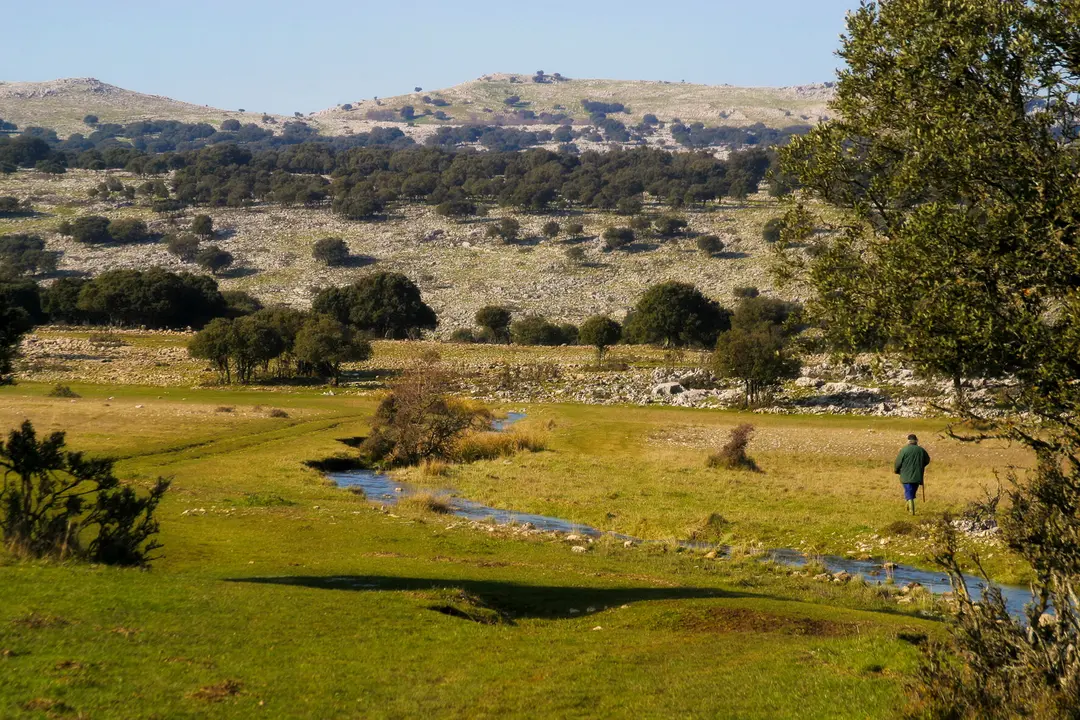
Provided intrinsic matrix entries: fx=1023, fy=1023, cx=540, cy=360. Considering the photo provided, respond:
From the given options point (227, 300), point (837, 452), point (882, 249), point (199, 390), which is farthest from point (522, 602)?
point (227, 300)

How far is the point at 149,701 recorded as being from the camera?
12.1 meters

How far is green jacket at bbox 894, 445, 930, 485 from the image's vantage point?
1356 inches

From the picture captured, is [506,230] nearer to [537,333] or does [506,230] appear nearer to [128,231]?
[128,231]

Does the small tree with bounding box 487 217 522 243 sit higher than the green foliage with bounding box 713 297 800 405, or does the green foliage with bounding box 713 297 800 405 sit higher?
the small tree with bounding box 487 217 522 243

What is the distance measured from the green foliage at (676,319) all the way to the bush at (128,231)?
105929 mm

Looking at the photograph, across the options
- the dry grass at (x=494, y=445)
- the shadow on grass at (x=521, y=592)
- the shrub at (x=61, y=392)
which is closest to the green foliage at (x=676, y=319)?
the dry grass at (x=494, y=445)

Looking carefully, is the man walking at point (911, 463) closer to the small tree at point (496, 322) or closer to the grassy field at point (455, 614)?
the grassy field at point (455, 614)

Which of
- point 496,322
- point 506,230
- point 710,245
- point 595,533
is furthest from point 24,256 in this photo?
point 595,533

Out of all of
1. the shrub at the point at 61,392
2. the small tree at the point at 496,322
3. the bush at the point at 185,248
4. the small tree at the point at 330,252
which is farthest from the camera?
the bush at the point at 185,248

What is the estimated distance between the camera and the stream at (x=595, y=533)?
2799 centimetres

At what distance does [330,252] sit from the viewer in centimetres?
17400

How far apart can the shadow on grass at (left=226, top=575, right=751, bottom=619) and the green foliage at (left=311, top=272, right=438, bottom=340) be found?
342 ft

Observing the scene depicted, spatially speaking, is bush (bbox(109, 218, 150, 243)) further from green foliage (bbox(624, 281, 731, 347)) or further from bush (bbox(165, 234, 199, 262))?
green foliage (bbox(624, 281, 731, 347))

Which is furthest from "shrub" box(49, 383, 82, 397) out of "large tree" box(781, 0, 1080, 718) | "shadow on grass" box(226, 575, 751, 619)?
"large tree" box(781, 0, 1080, 718)
